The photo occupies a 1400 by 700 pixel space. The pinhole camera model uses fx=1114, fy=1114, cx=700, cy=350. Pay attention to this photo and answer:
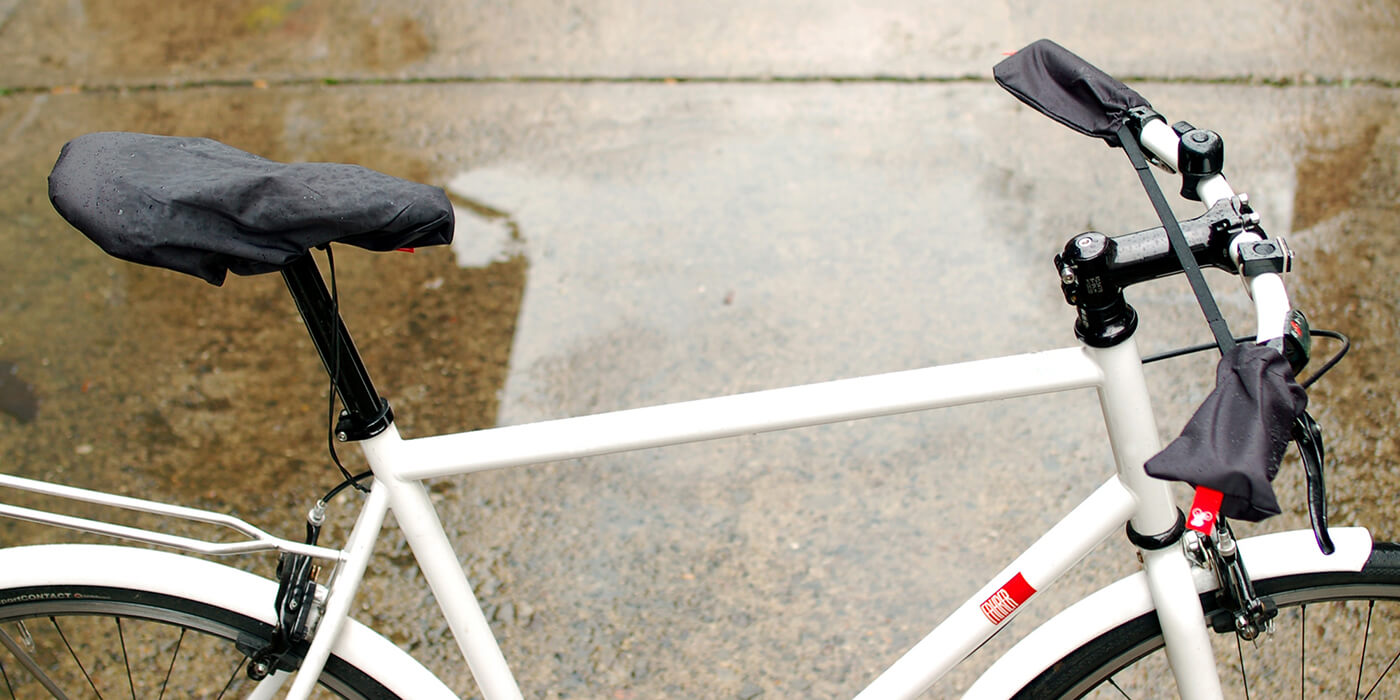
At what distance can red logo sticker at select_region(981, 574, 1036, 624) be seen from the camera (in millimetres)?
1433

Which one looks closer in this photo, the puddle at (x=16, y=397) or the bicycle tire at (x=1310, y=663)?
the bicycle tire at (x=1310, y=663)

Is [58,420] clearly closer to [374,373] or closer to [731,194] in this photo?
[374,373]

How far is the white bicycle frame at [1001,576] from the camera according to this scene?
4.35ft

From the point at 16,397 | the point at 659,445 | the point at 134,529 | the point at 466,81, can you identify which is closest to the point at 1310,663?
the point at 659,445

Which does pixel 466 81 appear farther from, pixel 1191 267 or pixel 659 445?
pixel 1191 267

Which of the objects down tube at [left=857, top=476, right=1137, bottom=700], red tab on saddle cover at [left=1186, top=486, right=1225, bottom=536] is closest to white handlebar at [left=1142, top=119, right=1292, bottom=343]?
red tab on saddle cover at [left=1186, top=486, right=1225, bottom=536]

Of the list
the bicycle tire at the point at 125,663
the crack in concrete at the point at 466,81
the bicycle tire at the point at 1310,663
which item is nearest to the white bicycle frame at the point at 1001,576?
the bicycle tire at the point at 1310,663

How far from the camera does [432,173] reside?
12.2 feet

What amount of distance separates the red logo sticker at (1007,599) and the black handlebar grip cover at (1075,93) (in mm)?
587

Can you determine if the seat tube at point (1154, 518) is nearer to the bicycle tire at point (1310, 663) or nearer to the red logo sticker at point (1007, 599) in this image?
the red logo sticker at point (1007, 599)

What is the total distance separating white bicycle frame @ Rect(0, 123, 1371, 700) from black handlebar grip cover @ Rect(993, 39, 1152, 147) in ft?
0.25

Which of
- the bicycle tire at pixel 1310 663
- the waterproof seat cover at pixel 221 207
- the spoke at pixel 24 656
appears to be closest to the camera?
the waterproof seat cover at pixel 221 207

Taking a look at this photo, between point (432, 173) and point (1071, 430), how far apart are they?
219 centimetres

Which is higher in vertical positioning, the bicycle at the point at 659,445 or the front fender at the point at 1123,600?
the bicycle at the point at 659,445
